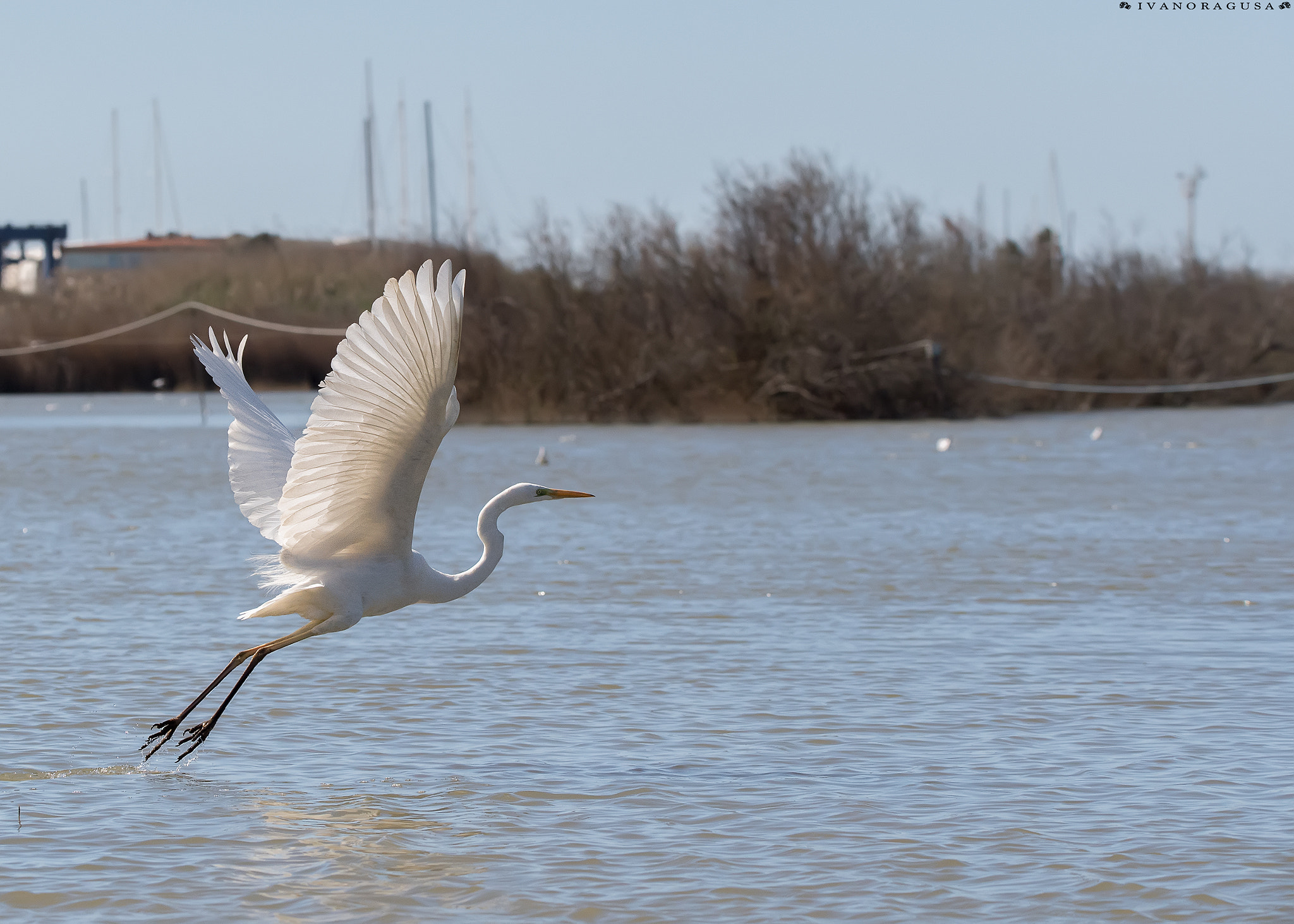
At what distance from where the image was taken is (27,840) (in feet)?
19.0

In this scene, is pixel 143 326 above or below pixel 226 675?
above

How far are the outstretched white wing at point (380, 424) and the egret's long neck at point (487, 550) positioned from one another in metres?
0.34

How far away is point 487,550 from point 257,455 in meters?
1.05

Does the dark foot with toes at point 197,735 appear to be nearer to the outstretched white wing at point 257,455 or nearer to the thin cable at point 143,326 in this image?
the outstretched white wing at point 257,455

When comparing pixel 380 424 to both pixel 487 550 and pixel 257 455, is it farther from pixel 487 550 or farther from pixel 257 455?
pixel 257 455

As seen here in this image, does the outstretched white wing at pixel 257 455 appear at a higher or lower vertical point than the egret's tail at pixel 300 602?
higher

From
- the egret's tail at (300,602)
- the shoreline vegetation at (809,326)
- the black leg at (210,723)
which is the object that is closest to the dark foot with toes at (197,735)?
the black leg at (210,723)

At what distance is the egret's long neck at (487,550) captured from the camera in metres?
6.89

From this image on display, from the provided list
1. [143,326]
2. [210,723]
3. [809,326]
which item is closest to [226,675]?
[210,723]

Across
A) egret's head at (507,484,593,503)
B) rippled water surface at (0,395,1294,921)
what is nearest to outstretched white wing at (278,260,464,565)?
egret's head at (507,484,593,503)

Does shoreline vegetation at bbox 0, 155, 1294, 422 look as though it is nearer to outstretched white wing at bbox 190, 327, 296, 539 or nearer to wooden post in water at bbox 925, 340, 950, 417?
wooden post in water at bbox 925, 340, 950, 417

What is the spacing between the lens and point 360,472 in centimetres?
625

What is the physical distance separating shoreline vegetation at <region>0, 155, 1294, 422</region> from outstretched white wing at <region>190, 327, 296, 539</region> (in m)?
24.4

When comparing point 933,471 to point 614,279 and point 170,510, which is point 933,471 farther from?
point 614,279
